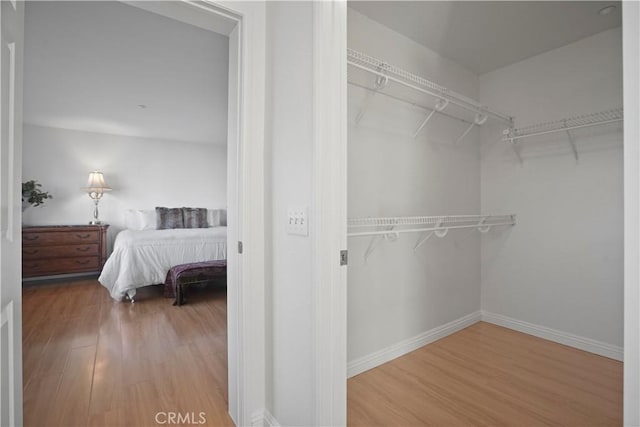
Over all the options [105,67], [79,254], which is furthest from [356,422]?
[79,254]

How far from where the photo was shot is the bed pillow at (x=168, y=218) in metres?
5.35

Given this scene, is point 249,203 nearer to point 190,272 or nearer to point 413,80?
point 413,80

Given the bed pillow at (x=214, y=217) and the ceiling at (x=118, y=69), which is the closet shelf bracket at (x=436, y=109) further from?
the bed pillow at (x=214, y=217)

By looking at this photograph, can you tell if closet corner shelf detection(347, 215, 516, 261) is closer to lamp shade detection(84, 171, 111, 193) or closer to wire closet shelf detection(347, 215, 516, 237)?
A: wire closet shelf detection(347, 215, 516, 237)

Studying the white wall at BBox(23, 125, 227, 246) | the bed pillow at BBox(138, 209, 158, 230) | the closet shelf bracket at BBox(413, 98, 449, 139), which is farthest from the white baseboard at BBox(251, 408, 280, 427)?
the white wall at BBox(23, 125, 227, 246)

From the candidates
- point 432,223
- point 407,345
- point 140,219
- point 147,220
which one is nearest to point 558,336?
point 407,345

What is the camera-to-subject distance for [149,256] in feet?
12.6

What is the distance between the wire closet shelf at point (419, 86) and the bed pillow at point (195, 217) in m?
4.32

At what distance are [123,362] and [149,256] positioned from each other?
1.82 m

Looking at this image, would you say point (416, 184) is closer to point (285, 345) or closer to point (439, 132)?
point (439, 132)

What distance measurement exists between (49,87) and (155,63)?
1.49 meters

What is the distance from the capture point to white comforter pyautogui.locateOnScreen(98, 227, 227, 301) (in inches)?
145

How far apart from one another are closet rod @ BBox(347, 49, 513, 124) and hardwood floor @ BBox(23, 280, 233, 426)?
2069 millimetres

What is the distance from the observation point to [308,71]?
4.20 feet
